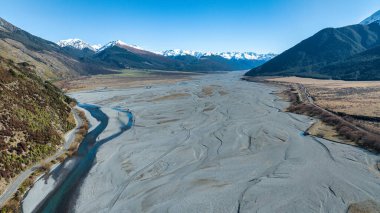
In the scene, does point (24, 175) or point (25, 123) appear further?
point (25, 123)

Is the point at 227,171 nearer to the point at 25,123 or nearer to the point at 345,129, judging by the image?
the point at 345,129

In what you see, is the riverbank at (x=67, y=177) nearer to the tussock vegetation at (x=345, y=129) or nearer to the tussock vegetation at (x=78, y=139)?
the tussock vegetation at (x=78, y=139)

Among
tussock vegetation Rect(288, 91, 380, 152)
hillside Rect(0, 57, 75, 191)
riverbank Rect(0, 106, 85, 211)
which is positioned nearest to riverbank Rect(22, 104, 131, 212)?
riverbank Rect(0, 106, 85, 211)

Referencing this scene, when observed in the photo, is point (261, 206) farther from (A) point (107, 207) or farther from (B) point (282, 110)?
(B) point (282, 110)

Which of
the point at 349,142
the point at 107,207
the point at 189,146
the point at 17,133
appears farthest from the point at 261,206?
the point at 17,133

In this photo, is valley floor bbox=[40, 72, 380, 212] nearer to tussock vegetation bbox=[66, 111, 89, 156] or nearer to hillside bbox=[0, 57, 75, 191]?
tussock vegetation bbox=[66, 111, 89, 156]

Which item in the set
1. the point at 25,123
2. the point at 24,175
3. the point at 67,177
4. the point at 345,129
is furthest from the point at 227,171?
the point at 25,123

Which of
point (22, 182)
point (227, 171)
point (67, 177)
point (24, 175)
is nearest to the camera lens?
point (22, 182)
